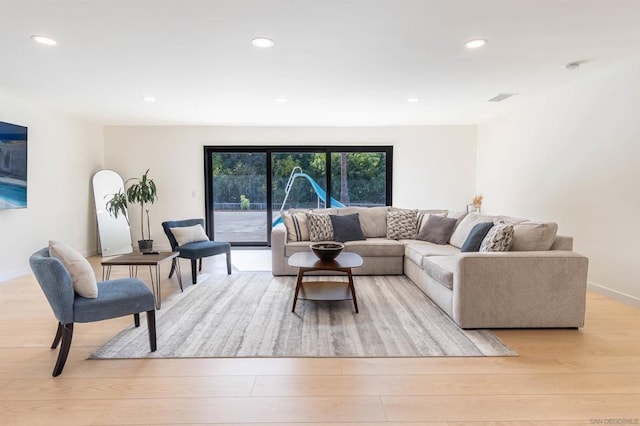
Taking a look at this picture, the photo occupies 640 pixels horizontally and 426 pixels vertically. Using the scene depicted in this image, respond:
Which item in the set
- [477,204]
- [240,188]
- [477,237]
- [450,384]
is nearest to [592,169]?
[477,237]

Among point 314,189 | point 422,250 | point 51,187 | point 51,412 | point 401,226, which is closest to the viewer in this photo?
point 51,412

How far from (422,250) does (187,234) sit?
296cm

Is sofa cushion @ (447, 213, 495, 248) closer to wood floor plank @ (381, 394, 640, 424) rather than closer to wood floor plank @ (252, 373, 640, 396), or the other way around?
wood floor plank @ (252, 373, 640, 396)

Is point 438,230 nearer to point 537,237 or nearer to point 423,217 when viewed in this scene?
point 423,217

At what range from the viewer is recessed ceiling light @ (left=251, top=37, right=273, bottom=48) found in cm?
275

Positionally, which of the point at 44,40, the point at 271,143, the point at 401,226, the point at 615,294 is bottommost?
the point at 615,294

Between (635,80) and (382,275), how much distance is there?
3.25 metres

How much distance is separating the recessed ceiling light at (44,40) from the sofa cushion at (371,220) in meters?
3.66

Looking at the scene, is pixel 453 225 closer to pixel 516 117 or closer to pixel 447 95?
pixel 447 95

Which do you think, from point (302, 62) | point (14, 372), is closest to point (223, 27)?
point (302, 62)

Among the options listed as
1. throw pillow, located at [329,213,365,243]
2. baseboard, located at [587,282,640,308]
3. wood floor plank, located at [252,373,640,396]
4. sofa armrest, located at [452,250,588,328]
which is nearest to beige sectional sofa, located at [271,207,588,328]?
sofa armrest, located at [452,250,588,328]

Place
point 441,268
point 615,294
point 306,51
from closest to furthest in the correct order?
1. point 306,51
2. point 441,268
3. point 615,294

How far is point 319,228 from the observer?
186 inches

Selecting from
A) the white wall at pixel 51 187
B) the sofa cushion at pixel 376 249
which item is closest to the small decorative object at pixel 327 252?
the sofa cushion at pixel 376 249
